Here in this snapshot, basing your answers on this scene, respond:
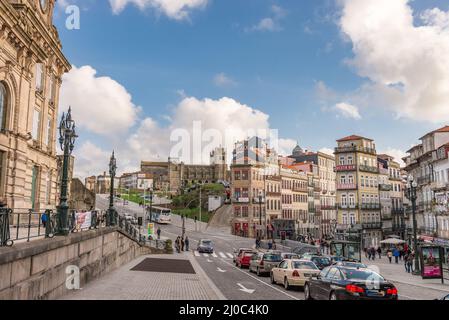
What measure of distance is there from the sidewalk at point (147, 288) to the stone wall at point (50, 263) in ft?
2.16

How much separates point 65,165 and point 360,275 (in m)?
11.0

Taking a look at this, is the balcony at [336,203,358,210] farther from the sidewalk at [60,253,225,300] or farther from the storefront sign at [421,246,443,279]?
the sidewalk at [60,253,225,300]

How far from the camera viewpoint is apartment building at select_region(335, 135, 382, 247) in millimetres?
68312

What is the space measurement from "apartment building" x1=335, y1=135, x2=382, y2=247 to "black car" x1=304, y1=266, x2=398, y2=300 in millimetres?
57173

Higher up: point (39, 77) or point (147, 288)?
point (39, 77)

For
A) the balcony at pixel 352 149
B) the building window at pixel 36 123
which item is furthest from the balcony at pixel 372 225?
the building window at pixel 36 123

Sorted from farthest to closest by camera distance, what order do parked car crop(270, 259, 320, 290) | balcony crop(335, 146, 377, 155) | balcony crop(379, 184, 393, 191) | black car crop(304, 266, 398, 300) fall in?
balcony crop(379, 184, 393, 191)
balcony crop(335, 146, 377, 155)
parked car crop(270, 259, 320, 290)
black car crop(304, 266, 398, 300)

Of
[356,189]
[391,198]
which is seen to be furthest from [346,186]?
[391,198]

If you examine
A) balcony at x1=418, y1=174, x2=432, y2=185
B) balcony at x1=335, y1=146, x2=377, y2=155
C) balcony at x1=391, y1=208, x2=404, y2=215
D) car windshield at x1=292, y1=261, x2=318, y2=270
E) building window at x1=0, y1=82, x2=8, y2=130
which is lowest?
car windshield at x1=292, y1=261, x2=318, y2=270

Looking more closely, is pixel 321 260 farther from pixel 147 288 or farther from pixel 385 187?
pixel 385 187

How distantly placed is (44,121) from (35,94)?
97.4 inches

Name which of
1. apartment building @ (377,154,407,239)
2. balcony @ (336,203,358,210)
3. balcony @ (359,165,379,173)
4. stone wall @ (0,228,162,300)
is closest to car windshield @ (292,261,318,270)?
stone wall @ (0,228,162,300)

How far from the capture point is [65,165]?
15.3 m
